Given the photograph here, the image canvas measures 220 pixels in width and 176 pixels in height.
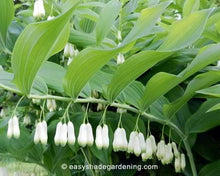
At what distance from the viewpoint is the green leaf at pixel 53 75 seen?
1.24 m

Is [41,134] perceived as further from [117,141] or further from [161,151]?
[161,151]

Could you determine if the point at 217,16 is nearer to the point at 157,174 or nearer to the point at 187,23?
the point at 187,23

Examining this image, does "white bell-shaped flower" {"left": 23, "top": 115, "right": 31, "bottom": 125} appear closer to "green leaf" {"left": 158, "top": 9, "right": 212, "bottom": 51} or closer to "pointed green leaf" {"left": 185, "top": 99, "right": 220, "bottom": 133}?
"pointed green leaf" {"left": 185, "top": 99, "right": 220, "bottom": 133}

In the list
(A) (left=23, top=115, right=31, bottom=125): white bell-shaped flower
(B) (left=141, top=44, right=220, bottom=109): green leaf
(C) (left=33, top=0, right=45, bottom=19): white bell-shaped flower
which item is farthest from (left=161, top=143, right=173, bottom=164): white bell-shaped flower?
(A) (left=23, top=115, right=31, bottom=125): white bell-shaped flower

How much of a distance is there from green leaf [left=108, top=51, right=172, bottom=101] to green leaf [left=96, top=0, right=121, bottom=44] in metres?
0.19

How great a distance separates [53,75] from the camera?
127 cm

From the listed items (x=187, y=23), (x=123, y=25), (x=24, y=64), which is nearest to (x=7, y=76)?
(x=24, y=64)

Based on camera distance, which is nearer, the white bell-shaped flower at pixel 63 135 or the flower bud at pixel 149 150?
the white bell-shaped flower at pixel 63 135

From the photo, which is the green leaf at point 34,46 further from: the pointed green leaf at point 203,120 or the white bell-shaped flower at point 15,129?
the pointed green leaf at point 203,120

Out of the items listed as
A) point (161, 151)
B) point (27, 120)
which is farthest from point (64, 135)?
point (27, 120)

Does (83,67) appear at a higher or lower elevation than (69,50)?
lower

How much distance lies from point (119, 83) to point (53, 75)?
0.29 metres

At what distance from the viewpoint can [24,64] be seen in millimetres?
1008

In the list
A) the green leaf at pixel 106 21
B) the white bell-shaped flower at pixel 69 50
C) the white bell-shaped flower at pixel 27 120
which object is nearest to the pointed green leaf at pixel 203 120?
the green leaf at pixel 106 21
